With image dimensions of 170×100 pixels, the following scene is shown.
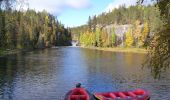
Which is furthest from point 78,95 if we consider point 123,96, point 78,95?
point 123,96

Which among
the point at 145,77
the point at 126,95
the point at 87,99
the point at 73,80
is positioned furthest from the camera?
the point at 145,77

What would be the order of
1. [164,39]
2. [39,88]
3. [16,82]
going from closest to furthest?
[164,39] → [39,88] → [16,82]

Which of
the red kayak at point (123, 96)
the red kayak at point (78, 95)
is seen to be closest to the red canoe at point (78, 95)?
the red kayak at point (78, 95)

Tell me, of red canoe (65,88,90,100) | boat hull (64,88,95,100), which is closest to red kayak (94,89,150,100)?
boat hull (64,88,95,100)

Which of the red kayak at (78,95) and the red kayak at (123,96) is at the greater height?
the red kayak at (78,95)

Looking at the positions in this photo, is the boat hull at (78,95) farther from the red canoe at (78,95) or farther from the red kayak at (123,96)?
the red kayak at (123,96)

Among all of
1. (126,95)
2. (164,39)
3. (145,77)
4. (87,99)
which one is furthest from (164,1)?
(145,77)

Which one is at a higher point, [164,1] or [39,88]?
[164,1]

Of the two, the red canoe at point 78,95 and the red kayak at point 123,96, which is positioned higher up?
the red canoe at point 78,95

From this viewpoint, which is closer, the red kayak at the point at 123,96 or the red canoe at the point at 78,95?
the red canoe at the point at 78,95

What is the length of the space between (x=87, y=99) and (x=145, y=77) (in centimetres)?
3075

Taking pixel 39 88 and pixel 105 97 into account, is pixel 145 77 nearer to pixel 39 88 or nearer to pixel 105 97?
pixel 39 88

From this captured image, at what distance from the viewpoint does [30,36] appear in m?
197

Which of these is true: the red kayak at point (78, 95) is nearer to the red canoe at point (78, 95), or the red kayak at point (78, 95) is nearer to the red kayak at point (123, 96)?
the red canoe at point (78, 95)
